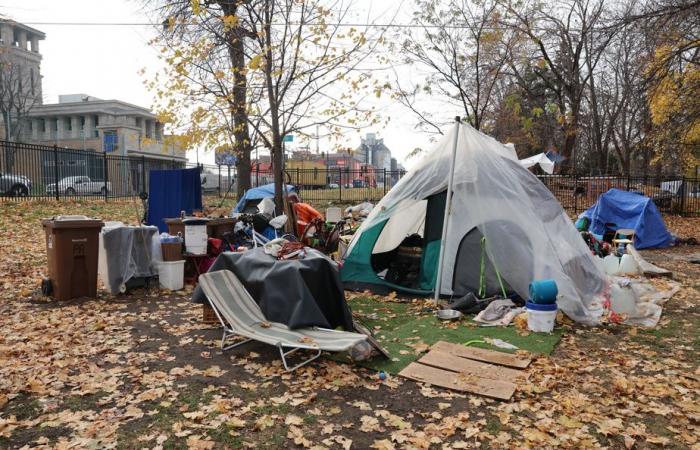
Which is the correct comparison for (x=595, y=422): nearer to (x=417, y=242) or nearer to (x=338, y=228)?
(x=417, y=242)

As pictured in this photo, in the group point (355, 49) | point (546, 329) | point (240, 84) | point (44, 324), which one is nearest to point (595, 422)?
point (546, 329)

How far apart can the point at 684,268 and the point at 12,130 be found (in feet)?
168

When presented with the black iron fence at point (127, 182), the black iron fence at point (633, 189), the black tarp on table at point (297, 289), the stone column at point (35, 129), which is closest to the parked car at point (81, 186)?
the black iron fence at point (127, 182)

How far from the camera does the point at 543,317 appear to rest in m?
5.81

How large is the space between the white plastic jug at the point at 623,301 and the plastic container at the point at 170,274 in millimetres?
6173

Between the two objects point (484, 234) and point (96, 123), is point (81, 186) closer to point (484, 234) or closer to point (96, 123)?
point (484, 234)

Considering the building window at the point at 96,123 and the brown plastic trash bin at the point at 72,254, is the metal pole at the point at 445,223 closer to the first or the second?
the brown plastic trash bin at the point at 72,254

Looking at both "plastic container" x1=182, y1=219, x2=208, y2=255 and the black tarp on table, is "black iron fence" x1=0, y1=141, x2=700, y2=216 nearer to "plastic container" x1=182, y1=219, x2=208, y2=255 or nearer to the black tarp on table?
"plastic container" x1=182, y1=219, x2=208, y2=255

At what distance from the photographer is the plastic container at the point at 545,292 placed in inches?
228

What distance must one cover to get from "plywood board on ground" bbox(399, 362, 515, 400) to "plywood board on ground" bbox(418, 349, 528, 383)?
8 cm

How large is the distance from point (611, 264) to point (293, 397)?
7.54 metres

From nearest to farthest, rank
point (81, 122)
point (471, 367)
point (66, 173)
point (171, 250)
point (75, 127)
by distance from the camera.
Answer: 1. point (471, 367)
2. point (171, 250)
3. point (66, 173)
4. point (75, 127)
5. point (81, 122)

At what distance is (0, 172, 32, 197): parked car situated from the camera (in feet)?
52.8

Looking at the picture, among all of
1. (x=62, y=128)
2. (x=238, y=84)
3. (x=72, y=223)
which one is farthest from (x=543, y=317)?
(x=62, y=128)
